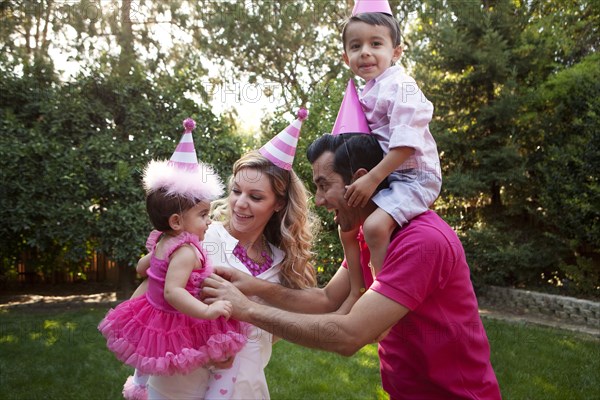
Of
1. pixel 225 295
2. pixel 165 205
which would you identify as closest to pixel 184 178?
pixel 165 205

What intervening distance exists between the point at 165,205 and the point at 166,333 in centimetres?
51

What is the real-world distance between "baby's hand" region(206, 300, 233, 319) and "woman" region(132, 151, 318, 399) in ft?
1.13

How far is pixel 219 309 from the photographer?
1961 mm

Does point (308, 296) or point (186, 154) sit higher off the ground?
point (186, 154)

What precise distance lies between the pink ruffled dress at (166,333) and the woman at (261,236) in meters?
0.21

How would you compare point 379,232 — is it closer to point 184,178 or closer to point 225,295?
point 225,295

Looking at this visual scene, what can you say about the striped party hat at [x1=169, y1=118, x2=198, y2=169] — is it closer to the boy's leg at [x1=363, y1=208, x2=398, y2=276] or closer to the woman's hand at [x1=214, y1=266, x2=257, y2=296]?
the woman's hand at [x1=214, y1=266, x2=257, y2=296]

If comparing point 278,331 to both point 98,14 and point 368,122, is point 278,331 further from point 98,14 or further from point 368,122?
point 98,14

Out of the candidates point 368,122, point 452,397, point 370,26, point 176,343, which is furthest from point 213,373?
point 370,26

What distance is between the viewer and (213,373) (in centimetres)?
222

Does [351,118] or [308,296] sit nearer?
[351,118]

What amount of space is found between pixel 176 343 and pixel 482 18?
917 cm

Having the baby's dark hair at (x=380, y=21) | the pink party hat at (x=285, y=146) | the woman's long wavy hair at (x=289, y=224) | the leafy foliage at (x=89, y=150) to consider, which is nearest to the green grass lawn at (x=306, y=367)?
the leafy foliage at (x=89, y=150)

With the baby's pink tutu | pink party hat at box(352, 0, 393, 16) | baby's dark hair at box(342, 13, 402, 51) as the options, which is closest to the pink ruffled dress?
the baby's pink tutu
